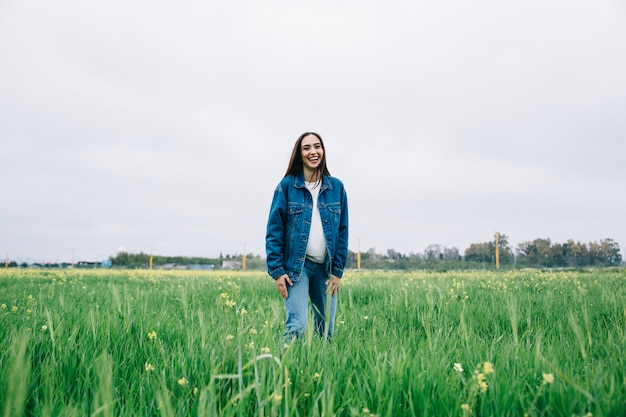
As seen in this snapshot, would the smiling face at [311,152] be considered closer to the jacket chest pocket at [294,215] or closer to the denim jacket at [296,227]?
the denim jacket at [296,227]

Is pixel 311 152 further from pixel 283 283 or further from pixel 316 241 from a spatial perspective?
pixel 283 283

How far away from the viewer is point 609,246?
43.1 meters

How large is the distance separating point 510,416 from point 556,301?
4.51m

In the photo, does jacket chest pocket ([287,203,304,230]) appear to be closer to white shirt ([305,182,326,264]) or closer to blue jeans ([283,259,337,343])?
white shirt ([305,182,326,264])

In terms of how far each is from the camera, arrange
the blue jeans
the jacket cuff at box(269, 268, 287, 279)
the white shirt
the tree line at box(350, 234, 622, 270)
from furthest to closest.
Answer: the tree line at box(350, 234, 622, 270) < the white shirt < the jacket cuff at box(269, 268, 287, 279) < the blue jeans

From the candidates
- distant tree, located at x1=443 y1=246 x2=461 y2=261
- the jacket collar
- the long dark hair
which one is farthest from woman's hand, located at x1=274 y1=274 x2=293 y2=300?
distant tree, located at x1=443 y1=246 x2=461 y2=261

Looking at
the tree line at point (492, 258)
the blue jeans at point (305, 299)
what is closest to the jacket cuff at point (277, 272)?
the blue jeans at point (305, 299)

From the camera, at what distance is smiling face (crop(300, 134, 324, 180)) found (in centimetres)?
373

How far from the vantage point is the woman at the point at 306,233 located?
3.56m

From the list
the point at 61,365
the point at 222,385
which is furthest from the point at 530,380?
the point at 61,365

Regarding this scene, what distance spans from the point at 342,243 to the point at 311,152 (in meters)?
0.93

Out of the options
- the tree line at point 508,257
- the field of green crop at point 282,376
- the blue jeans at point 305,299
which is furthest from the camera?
the tree line at point 508,257

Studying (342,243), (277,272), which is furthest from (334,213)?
(277,272)

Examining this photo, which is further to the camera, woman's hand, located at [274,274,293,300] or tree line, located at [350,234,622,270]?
tree line, located at [350,234,622,270]
